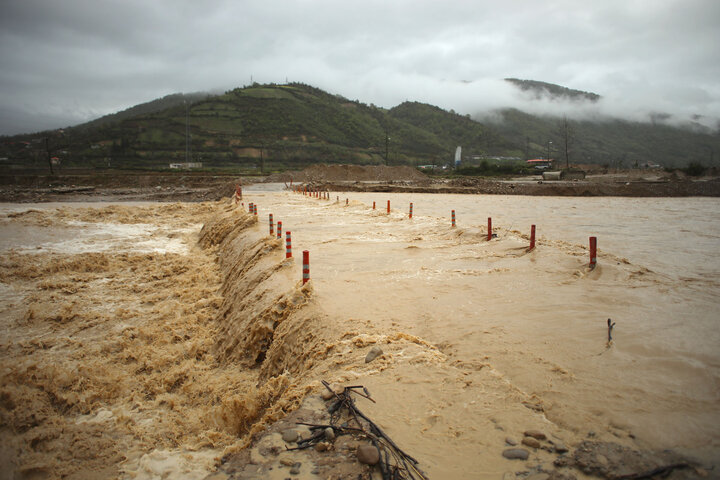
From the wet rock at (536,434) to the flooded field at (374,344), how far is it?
3.4 inches

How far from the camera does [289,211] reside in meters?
22.5

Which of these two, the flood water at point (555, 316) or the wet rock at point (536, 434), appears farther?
the flood water at point (555, 316)

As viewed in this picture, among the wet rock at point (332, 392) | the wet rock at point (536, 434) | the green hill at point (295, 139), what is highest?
the green hill at point (295, 139)

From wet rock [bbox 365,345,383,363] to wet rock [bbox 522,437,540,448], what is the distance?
1.85 m

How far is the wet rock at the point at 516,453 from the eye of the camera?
122 inches

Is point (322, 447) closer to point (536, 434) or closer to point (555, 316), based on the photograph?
point (536, 434)

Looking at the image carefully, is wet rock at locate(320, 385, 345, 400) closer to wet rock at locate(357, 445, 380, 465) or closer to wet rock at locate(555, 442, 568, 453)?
wet rock at locate(357, 445, 380, 465)

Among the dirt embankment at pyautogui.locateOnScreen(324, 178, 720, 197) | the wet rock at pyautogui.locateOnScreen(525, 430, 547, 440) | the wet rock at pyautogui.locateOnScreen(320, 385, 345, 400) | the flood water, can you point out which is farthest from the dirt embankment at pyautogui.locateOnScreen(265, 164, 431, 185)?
the wet rock at pyautogui.locateOnScreen(525, 430, 547, 440)

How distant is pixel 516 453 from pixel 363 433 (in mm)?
1203

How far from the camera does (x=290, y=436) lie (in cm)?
345

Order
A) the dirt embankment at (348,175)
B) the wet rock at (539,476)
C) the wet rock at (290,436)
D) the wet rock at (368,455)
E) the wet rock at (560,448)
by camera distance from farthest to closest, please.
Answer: the dirt embankment at (348,175) → the wet rock at (290,436) → the wet rock at (560,448) → the wet rock at (368,455) → the wet rock at (539,476)

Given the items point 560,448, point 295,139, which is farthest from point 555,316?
point 295,139

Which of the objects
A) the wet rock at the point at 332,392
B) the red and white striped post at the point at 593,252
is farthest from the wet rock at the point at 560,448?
the red and white striped post at the point at 593,252

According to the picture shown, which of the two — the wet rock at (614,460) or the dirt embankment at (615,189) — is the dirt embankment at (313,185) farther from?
the wet rock at (614,460)
